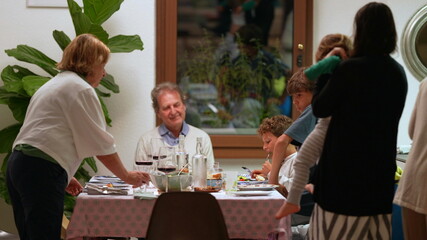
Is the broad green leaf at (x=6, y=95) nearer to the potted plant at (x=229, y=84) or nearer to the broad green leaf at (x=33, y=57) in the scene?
the broad green leaf at (x=33, y=57)

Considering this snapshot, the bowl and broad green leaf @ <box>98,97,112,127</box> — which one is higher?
broad green leaf @ <box>98,97,112,127</box>

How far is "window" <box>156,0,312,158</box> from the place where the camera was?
16.6ft

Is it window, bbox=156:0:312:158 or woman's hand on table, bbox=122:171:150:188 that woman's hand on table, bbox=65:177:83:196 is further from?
window, bbox=156:0:312:158

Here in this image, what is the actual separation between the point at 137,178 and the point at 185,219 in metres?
0.37

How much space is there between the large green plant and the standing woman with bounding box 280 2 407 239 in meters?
2.53

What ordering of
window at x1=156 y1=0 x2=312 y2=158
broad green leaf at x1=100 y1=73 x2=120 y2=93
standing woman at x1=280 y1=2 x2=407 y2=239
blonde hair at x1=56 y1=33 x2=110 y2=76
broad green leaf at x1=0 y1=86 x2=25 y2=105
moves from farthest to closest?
1. window at x1=156 y1=0 x2=312 y2=158
2. broad green leaf at x1=100 y1=73 x2=120 y2=93
3. broad green leaf at x1=0 y1=86 x2=25 y2=105
4. blonde hair at x1=56 y1=33 x2=110 y2=76
5. standing woman at x1=280 y1=2 x2=407 y2=239

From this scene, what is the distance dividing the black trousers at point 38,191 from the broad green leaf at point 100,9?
191 centimetres

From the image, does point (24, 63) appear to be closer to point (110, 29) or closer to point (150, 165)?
point (110, 29)

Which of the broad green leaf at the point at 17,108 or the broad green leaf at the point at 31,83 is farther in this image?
the broad green leaf at the point at 17,108

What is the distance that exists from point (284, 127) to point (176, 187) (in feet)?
3.16

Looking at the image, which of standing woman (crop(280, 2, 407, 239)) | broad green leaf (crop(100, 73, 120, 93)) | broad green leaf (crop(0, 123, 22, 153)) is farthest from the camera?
broad green leaf (crop(100, 73, 120, 93))

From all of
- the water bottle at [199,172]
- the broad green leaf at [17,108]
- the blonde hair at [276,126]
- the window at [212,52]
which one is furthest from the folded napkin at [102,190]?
the window at [212,52]

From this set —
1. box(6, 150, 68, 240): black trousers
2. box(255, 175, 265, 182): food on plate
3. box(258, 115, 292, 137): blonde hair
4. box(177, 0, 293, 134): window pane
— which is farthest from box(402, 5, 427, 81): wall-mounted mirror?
box(6, 150, 68, 240): black trousers

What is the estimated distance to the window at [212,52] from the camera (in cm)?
506
